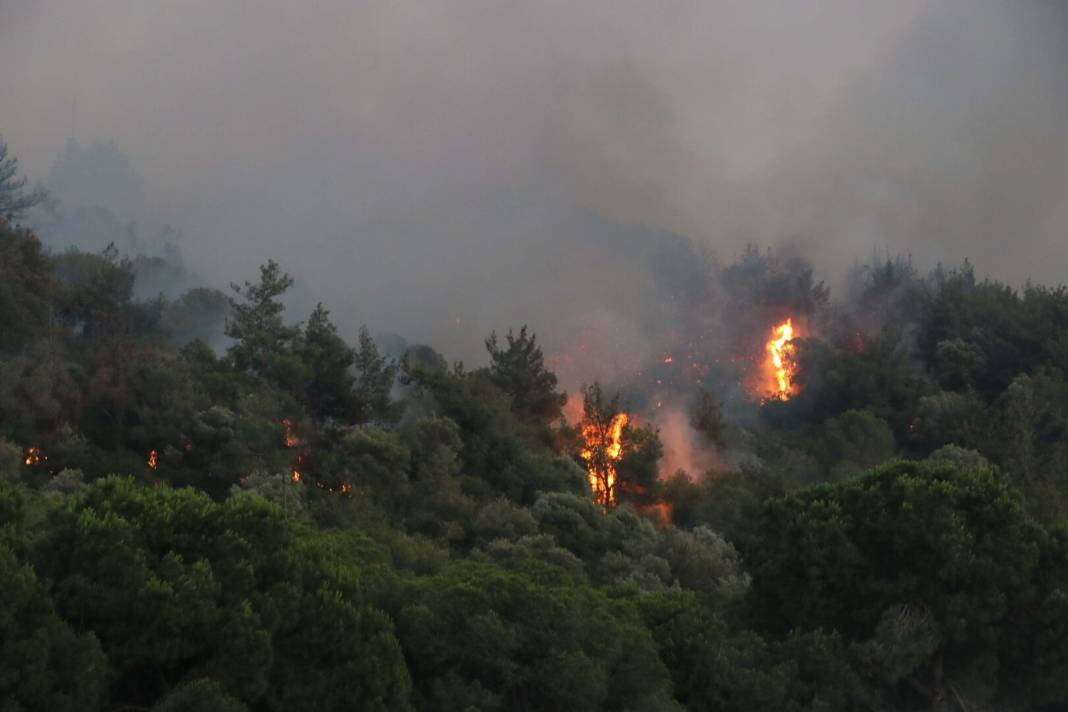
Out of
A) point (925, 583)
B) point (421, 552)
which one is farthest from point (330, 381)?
point (925, 583)

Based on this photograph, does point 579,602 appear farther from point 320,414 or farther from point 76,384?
point 320,414

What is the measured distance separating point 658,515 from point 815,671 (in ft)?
107

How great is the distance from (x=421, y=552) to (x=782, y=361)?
184ft

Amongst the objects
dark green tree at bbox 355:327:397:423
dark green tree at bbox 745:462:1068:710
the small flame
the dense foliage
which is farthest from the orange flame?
dark green tree at bbox 745:462:1068:710

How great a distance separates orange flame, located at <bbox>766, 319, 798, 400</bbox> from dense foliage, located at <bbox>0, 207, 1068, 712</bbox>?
20317 millimetres

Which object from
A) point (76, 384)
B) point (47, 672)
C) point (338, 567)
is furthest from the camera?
point (76, 384)

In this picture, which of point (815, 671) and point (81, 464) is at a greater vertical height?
point (81, 464)

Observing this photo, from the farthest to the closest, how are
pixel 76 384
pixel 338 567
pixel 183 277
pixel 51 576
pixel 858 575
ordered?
pixel 183 277, pixel 76 384, pixel 858 575, pixel 338 567, pixel 51 576

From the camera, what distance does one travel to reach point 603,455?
6266 cm

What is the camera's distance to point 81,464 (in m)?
43.3

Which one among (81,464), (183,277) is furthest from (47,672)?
(183,277)

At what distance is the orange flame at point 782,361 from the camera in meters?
85.6

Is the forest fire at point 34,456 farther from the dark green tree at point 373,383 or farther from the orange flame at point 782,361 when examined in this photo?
the orange flame at point 782,361

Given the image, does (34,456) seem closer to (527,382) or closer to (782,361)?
(527,382)
